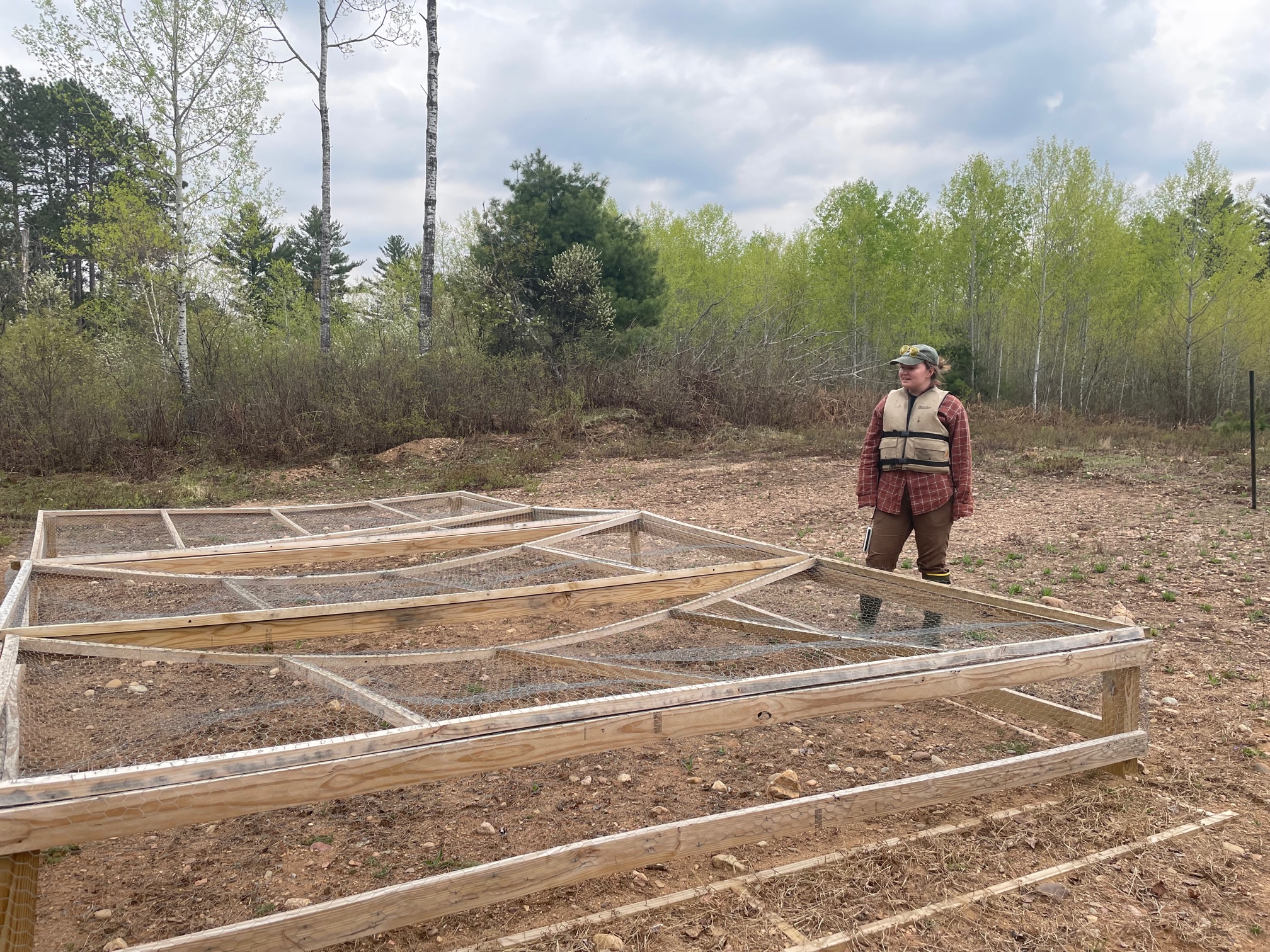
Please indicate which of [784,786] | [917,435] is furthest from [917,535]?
[784,786]

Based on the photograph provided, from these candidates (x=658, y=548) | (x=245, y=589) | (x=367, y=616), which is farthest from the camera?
(x=658, y=548)

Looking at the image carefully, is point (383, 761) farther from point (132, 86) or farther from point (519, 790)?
point (132, 86)

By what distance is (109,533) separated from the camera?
585 cm

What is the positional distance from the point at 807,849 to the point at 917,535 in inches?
95.8

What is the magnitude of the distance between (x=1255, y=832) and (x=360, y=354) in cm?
1618

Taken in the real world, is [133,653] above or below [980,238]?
below

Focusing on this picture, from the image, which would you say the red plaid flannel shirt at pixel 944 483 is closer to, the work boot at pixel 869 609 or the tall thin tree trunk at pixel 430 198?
the work boot at pixel 869 609

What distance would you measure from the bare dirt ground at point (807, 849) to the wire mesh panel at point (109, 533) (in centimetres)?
228

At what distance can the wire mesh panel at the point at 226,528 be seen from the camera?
5.70 m

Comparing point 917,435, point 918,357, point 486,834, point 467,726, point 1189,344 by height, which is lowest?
point 486,834

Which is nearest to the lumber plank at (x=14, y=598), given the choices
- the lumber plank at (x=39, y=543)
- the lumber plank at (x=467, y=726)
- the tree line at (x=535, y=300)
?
the lumber plank at (x=467, y=726)

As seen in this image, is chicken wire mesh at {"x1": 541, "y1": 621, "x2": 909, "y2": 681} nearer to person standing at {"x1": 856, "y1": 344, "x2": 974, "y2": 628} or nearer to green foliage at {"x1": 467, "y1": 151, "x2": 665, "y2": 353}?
person standing at {"x1": 856, "y1": 344, "x2": 974, "y2": 628}

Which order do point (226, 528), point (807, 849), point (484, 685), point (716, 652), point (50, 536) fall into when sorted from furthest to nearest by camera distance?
1. point (226, 528)
2. point (50, 536)
3. point (484, 685)
4. point (716, 652)
5. point (807, 849)

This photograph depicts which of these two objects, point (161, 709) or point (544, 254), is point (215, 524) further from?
point (544, 254)
